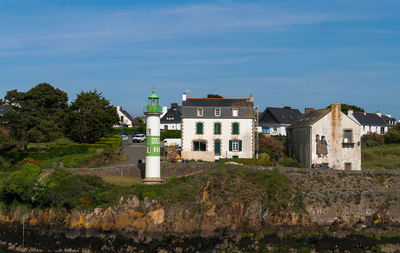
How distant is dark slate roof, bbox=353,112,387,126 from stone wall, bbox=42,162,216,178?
42.7 m

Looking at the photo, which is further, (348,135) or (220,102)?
(220,102)

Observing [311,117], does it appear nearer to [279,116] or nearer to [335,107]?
[335,107]

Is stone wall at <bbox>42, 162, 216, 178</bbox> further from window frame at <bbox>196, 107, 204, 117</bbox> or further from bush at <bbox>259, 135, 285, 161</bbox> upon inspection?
bush at <bbox>259, 135, 285, 161</bbox>

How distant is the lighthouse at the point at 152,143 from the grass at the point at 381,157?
77.7 feet

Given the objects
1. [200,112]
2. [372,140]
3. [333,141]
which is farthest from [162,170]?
[372,140]

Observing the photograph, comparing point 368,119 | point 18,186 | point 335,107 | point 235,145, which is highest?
point 368,119

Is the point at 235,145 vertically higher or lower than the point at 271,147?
higher

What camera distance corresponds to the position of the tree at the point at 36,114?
52.5 metres

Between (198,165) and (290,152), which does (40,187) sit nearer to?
(198,165)

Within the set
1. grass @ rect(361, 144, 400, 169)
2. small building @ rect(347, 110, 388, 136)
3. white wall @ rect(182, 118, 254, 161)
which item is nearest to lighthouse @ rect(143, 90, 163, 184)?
white wall @ rect(182, 118, 254, 161)

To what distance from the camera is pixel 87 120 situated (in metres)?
55.8

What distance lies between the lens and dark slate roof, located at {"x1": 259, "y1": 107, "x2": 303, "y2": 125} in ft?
252

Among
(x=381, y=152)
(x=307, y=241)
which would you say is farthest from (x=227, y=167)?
(x=381, y=152)

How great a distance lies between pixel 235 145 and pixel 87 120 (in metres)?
16.0
